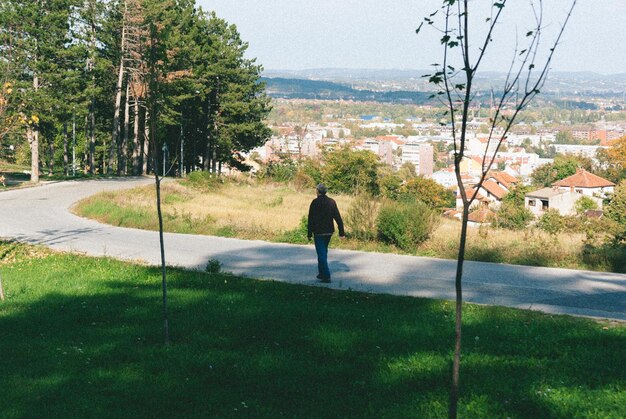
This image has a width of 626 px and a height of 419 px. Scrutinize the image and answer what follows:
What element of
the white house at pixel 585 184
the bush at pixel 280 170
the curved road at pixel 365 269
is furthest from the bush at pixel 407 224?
the white house at pixel 585 184

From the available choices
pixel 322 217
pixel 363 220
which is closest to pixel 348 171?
pixel 363 220

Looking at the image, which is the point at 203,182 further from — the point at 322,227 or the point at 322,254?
the point at 322,254

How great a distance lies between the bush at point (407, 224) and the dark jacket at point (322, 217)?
15.6 ft

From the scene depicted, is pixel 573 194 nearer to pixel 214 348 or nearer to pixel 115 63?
pixel 115 63

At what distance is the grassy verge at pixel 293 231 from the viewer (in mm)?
14680

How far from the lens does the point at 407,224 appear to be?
16.5 meters

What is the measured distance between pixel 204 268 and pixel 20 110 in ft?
14.9

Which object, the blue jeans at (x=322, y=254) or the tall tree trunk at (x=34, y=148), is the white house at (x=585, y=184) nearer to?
the tall tree trunk at (x=34, y=148)

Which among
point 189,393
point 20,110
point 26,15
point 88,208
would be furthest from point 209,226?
point 26,15

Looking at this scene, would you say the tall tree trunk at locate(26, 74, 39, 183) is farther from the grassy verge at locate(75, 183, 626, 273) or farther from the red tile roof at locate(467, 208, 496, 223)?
the red tile roof at locate(467, 208, 496, 223)

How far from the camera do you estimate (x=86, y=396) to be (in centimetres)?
550

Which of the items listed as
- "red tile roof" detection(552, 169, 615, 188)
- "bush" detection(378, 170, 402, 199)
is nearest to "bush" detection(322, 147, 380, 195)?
"bush" detection(378, 170, 402, 199)

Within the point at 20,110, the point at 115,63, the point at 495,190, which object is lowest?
the point at 495,190

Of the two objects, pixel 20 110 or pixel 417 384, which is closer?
pixel 417 384
